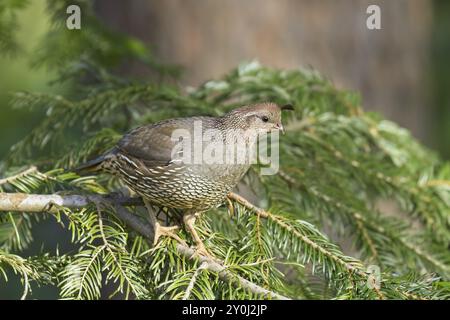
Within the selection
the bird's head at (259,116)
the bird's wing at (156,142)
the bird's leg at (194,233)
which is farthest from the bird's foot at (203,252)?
the bird's head at (259,116)

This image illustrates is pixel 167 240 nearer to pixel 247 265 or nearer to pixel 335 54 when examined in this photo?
pixel 247 265

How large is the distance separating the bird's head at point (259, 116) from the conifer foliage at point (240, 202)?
12.6 inches

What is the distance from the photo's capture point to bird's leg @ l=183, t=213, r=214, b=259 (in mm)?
2266

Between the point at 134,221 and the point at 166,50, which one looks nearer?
the point at 134,221

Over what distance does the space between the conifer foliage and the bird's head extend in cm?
32

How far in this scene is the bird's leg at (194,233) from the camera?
2.27 meters

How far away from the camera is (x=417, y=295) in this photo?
6.97 ft

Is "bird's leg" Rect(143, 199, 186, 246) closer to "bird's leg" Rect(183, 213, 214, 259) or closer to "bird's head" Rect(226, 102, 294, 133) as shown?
"bird's leg" Rect(183, 213, 214, 259)

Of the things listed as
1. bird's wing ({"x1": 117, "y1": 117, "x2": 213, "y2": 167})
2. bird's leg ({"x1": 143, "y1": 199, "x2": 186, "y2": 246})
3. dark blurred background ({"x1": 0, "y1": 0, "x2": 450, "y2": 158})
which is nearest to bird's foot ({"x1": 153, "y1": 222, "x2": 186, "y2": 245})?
bird's leg ({"x1": 143, "y1": 199, "x2": 186, "y2": 246})

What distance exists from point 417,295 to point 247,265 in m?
0.56
